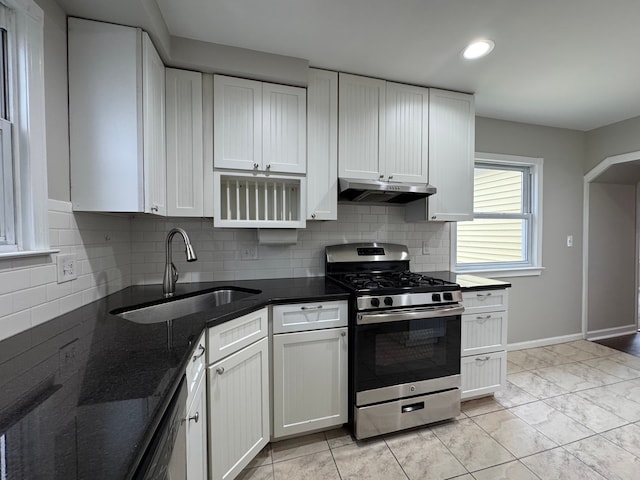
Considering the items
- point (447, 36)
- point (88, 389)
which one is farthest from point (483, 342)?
point (88, 389)

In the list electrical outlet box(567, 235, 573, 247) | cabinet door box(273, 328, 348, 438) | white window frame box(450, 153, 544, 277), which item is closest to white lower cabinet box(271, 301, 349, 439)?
cabinet door box(273, 328, 348, 438)

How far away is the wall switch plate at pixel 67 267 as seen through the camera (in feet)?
4.14

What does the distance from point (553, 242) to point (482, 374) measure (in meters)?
2.09

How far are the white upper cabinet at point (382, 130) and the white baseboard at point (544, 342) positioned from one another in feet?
7.45

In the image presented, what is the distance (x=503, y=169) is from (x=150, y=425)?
3.67 meters

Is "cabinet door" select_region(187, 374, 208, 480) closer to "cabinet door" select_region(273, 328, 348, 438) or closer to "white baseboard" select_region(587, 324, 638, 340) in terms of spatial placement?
"cabinet door" select_region(273, 328, 348, 438)

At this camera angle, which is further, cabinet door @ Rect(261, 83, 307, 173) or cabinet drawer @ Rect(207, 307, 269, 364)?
cabinet door @ Rect(261, 83, 307, 173)

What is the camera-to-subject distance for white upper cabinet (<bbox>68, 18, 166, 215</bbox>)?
A: 1.39m

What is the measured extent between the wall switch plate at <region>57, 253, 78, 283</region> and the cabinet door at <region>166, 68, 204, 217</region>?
57 cm

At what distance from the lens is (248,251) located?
2236 mm

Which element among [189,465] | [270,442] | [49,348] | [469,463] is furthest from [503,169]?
[49,348]

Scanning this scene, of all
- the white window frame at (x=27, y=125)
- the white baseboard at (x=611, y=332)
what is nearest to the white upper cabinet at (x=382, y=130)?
the white window frame at (x=27, y=125)

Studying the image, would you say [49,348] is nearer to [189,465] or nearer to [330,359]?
[189,465]

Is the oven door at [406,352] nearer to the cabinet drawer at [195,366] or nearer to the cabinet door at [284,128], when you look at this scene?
the cabinet drawer at [195,366]
